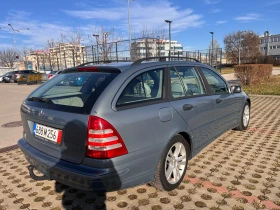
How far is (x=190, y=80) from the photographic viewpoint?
3521 millimetres

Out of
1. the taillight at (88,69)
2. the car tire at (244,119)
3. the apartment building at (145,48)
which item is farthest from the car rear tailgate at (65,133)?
the apartment building at (145,48)

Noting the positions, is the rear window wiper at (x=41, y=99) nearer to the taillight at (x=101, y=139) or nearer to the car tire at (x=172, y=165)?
the taillight at (x=101, y=139)

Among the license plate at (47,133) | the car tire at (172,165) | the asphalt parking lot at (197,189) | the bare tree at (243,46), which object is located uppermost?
the bare tree at (243,46)

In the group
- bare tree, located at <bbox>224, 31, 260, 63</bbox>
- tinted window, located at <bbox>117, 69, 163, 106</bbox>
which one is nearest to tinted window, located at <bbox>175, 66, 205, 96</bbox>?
tinted window, located at <bbox>117, 69, 163, 106</bbox>

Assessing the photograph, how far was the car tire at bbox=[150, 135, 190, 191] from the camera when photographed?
2.76 meters

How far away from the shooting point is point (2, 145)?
Result: 5027 mm

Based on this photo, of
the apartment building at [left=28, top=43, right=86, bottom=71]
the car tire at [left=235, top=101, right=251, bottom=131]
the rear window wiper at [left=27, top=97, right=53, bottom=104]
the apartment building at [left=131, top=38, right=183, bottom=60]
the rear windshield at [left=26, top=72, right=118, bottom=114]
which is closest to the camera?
the rear windshield at [left=26, top=72, right=118, bottom=114]

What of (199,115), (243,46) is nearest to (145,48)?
(199,115)

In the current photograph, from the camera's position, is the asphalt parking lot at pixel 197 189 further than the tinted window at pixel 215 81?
No

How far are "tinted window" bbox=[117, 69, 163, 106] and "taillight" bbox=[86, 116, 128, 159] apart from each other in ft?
0.95

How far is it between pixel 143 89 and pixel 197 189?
1.48 metres

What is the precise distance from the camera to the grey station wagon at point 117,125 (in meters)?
2.24

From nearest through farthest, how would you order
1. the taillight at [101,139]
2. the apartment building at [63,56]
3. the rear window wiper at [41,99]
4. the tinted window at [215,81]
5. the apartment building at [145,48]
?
the taillight at [101,139] → the rear window wiper at [41,99] → the tinted window at [215,81] → the apartment building at [145,48] → the apartment building at [63,56]

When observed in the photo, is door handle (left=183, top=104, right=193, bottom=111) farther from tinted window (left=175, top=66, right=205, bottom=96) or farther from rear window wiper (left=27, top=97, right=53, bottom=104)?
rear window wiper (left=27, top=97, right=53, bottom=104)
